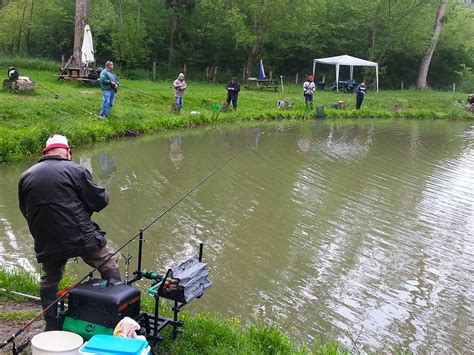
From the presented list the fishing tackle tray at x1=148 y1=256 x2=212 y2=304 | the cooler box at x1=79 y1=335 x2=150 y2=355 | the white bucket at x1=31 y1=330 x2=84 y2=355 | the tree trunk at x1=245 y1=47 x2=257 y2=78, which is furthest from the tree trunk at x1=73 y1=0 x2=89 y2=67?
the cooler box at x1=79 y1=335 x2=150 y2=355

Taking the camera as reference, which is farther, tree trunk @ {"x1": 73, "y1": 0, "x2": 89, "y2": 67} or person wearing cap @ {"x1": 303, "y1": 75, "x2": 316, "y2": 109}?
person wearing cap @ {"x1": 303, "y1": 75, "x2": 316, "y2": 109}

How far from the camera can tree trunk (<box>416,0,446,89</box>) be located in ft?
117

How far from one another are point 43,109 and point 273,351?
13.1 m

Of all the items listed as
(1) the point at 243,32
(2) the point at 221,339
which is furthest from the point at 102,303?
(1) the point at 243,32

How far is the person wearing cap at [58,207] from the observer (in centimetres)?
407

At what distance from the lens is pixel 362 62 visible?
3152 centimetres

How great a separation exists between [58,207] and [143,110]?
1551cm

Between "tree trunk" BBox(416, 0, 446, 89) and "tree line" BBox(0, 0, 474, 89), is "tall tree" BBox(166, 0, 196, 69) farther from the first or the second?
"tree trunk" BBox(416, 0, 446, 89)

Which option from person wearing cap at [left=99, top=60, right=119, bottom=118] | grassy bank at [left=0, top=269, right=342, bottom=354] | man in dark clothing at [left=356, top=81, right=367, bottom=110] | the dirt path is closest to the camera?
grassy bank at [left=0, top=269, right=342, bottom=354]

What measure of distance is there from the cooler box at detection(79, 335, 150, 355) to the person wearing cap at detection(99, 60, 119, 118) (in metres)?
13.4

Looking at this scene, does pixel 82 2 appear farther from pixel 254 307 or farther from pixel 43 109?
pixel 254 307

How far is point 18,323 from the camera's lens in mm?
4859

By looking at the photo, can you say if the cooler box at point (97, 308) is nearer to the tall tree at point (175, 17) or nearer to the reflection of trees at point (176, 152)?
the reflection of trees at point (176, 152)

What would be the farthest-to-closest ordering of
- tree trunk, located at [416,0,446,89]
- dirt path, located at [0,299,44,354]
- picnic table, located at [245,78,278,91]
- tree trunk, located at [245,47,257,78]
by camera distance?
tree trunk, located at [416,0,446,89], tree trunk, located at [245,47,257,78], picnic table, located at [245,78,278,91], dirt path, located at [0,299,44,354]
